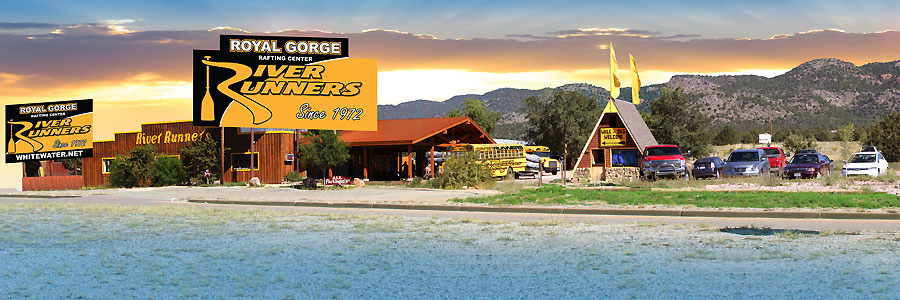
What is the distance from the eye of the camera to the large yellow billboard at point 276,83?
46906mm

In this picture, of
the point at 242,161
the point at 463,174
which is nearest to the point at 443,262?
the point at 463,174

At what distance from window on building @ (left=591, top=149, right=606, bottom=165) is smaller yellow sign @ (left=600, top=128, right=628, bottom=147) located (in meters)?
1.12

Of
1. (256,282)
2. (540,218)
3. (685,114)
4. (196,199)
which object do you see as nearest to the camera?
(256,282)

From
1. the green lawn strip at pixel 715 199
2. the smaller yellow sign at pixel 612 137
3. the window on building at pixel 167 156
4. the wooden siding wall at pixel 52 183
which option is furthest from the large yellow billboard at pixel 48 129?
the green lawn strip at pixel 715 199

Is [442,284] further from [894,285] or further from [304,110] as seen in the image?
[304,110]

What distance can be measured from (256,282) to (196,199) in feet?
66.6

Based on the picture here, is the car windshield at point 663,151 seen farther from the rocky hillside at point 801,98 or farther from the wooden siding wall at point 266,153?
the rocky hillside at point 801,98

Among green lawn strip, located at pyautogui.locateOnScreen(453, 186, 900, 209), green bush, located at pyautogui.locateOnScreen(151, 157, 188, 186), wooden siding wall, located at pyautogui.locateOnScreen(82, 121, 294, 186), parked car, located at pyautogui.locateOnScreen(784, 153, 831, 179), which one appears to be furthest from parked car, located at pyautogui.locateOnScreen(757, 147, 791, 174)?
green bush, located at pyautogui.locateOnScreen(151, 157, 188, 186)

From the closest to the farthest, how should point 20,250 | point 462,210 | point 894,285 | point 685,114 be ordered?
point 894,285, point 20,250, point 462,210, point 685,114

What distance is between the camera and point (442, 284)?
30.4 ft

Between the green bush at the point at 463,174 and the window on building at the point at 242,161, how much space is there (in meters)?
18.3

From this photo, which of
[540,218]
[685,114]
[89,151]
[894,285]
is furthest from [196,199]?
[685,114]

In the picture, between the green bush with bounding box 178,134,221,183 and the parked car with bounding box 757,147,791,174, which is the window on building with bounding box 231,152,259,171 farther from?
the parked car with bounding box 757,147,791,174

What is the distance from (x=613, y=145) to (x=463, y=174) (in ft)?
44.4
